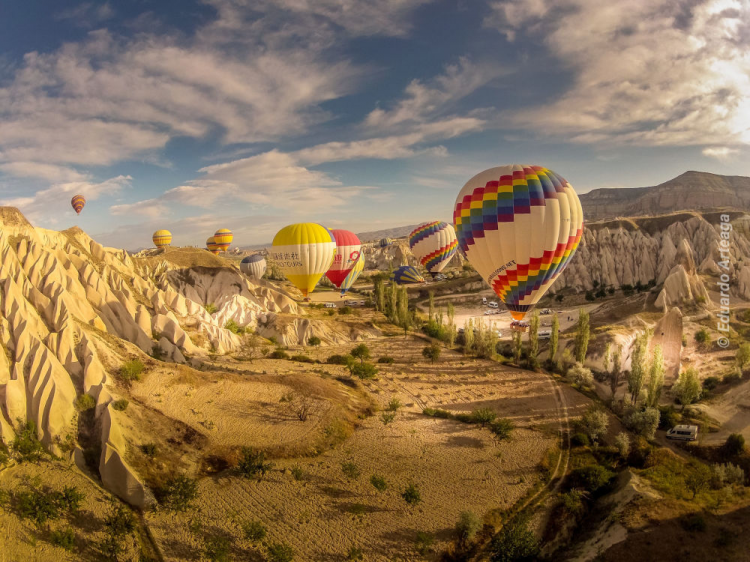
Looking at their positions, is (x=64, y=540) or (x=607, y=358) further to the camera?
(x=607, y=358)

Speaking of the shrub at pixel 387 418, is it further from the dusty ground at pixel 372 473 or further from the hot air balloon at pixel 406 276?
the hot air balloon at pixel 406 276

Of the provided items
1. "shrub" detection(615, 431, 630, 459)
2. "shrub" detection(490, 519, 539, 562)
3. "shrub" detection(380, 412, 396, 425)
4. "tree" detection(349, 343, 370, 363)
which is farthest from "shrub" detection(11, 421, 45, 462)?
"shrub" detection(615, 431, 630, 459)

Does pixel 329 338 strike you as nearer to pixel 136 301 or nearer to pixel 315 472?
pixel 136 301

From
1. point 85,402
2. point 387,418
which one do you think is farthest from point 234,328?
point 387,418

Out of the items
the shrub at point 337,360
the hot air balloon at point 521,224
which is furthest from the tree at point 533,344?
the shrub at point 337,360

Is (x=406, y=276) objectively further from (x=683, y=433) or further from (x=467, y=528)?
(x=467, y=528)

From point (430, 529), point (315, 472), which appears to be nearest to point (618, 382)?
point (430, 529)
